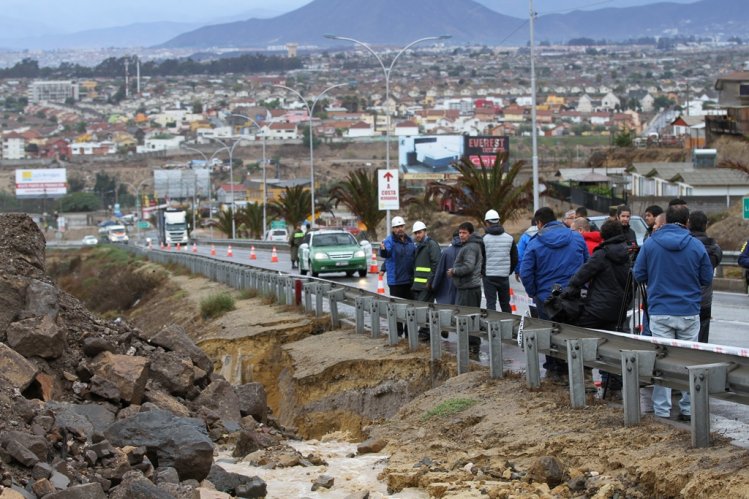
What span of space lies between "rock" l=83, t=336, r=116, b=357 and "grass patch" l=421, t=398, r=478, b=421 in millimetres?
3656

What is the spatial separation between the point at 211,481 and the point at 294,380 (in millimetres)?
6633

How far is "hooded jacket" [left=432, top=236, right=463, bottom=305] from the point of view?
56.0ft

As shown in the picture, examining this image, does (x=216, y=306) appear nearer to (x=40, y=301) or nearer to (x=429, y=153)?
(x=40, y=301)

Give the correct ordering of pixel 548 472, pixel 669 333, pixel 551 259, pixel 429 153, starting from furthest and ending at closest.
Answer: pixel 429 153 → pixel 551 259 → pixel 669 333 → pixel 548 472

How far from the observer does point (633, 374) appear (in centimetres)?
1070

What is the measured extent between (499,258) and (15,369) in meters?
6.34

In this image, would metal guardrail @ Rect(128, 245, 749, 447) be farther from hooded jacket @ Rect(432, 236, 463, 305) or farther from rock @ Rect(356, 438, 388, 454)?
rock @ Rect(356, 438, 388, 454)

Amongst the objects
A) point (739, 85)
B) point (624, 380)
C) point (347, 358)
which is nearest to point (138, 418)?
point (624, 380)

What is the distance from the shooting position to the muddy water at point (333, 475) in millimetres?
10867

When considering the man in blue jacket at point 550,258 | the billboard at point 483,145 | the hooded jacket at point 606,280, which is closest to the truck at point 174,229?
the billboard at point 483,145

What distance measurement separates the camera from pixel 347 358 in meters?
17.3

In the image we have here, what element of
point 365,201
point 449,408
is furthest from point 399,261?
point 365,201

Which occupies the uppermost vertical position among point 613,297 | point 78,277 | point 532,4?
point 532,4

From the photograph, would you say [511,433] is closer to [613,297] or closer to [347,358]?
[613,297]
